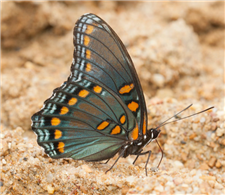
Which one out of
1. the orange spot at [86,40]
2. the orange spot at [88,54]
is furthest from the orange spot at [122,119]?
the orange spot at [86,40]

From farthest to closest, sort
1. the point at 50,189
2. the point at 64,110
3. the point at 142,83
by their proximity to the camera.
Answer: the point at 142,83 → the point at 64,110 → the point at 50,189

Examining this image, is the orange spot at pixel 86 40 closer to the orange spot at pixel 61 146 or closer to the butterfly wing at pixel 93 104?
the butterfly wing at pixel 93 104

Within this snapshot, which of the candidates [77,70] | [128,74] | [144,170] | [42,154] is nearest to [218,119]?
[144,170]

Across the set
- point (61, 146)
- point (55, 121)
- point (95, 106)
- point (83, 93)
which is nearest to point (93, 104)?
point (95, 106)

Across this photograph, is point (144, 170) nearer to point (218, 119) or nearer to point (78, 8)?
point (218, 119)

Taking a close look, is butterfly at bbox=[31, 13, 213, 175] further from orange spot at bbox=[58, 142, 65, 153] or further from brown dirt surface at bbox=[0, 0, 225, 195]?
brown dirt surface at bbox=[0, 0, 225, 195]

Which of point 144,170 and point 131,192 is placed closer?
point 131,192

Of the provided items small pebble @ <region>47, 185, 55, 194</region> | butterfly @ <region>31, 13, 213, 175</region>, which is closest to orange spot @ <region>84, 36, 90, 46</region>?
butterfly @ <region>31, 13, 213, 175</region>

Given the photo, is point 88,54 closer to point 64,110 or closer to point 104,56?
point 104,56
